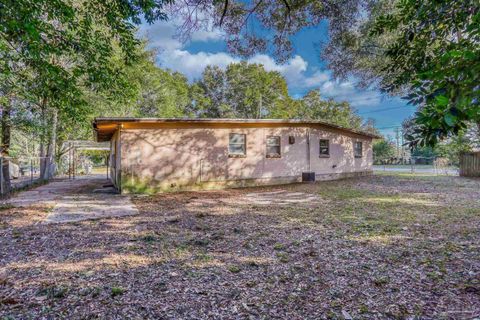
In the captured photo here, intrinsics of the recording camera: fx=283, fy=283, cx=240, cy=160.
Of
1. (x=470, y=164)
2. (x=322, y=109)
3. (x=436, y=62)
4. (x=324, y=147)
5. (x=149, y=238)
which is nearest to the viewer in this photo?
(x=436, y=62)

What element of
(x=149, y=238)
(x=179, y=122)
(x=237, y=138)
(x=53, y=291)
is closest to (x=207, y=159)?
(x=237, y=138)

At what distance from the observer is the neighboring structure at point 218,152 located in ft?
31.3

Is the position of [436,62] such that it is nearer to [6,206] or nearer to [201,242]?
[201,242]

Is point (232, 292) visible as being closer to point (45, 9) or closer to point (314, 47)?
point (45, 9)

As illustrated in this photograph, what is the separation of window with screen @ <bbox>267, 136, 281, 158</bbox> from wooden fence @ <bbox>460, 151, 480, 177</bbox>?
10.6m

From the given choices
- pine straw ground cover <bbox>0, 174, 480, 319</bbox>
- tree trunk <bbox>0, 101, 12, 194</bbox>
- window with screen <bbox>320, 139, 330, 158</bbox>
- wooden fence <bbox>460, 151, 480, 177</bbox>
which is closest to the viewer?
pine straw ground cover <bbox>0, 174, 480, 319</bbox>

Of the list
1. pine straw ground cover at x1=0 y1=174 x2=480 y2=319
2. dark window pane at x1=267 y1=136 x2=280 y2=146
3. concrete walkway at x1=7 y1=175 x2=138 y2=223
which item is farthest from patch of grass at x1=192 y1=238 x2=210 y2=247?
dark window pane at x1=267 y1=136 x2=280 y2=146

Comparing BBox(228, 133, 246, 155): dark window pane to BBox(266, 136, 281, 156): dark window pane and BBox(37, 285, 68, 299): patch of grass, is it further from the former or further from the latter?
BBox(37, 285, 68, 299): patch of grass

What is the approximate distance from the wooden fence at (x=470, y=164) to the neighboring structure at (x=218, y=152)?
21.2 ft

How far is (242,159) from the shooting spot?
37.9ft

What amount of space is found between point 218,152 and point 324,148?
573cm

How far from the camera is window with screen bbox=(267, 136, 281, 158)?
12203mm

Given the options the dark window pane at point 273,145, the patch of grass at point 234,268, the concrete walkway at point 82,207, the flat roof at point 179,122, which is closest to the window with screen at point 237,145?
the flat roof at point 179,122

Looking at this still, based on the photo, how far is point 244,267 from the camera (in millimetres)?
3240
